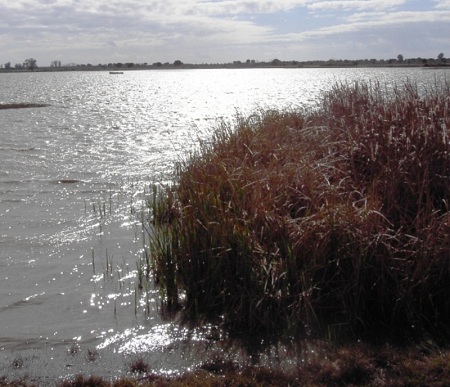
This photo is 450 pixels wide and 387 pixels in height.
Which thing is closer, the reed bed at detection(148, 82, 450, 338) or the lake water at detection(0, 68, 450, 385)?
the lake water at detection(0, 68, 450, 385)

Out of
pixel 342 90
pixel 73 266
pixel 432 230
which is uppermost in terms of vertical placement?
pixel 342 90

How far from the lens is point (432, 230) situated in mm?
6051

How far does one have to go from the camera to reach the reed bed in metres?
5.78

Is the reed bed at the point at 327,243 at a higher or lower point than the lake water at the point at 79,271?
higher

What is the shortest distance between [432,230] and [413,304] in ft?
2.62

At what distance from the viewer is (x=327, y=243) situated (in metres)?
6.05

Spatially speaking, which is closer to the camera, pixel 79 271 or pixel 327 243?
pixel 327 243

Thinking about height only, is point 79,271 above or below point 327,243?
below

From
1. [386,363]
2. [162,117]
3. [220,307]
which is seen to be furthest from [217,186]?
[162,117]

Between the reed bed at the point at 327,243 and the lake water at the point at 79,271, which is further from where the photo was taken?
the reed bed at the point at 327,243

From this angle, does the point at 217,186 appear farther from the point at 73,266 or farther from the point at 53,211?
the point at 53,211

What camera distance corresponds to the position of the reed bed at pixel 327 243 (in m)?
5.78

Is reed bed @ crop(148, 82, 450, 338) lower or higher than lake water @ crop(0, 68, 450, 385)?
higher

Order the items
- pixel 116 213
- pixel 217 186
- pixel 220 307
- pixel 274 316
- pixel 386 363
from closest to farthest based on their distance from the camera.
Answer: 1. pixel 386 363
2. pixel 274 316
3. pixel 220 307
4. pixel 217 186
5. pixel 116 213
